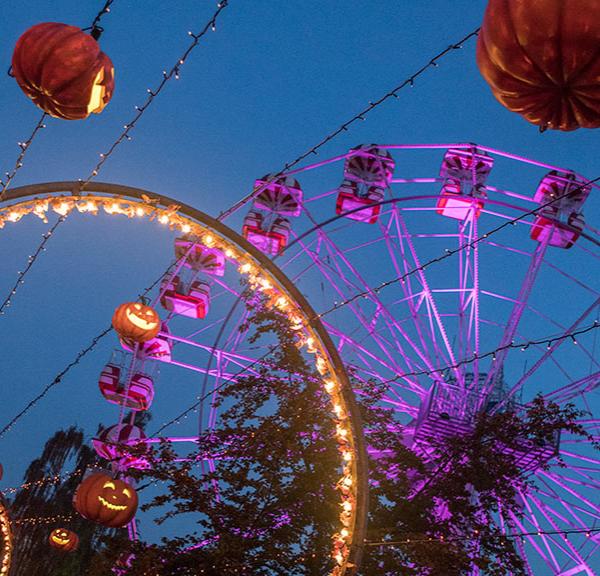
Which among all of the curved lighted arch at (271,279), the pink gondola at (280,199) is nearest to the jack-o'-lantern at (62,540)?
the pink gondola at (280,199)

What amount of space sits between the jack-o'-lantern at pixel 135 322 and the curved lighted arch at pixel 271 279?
9.87 feet

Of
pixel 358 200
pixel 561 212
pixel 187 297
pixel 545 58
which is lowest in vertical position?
pixel 545 58

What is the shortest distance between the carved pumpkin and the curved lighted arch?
4414mm

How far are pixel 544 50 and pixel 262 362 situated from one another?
346 inches

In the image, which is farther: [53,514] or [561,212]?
[53,514]

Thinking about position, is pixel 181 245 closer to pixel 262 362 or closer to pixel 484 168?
pixel 262 362

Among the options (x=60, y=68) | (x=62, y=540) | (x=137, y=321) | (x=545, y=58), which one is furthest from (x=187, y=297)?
(x=545, y=58)

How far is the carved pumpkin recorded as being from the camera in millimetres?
9375

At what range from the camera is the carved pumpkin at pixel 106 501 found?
9.38 metres

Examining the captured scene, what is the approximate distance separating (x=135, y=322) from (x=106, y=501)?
2558mm

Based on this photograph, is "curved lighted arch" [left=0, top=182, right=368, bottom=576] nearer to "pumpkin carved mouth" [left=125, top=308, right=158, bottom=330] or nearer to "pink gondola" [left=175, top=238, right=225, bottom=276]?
"pumpkin carved mouth" [left=125, top=308, right=158, bottom=330]

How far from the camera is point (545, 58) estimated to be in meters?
2.59

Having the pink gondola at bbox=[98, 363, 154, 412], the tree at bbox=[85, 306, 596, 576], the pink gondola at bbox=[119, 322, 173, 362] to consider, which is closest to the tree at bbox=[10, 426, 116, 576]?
the pink gondola at bbox=[98, 363, 154, 412]

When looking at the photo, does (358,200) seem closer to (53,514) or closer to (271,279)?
(271,279)
